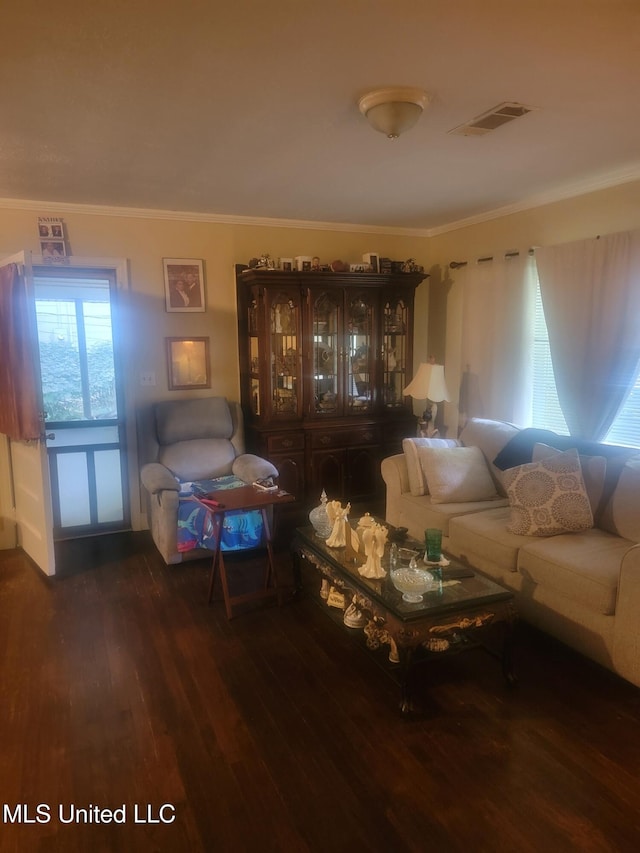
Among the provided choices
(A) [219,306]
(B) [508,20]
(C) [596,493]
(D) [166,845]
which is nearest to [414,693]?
(D) [166,845]

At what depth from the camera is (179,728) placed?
2.21 meters

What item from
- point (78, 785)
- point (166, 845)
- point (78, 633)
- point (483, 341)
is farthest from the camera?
point (483, 341)

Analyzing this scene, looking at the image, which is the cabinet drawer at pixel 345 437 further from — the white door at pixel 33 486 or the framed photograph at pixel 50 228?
the framed photograph at pixel 50 228

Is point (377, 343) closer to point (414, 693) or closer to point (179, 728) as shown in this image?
point (414, 693)

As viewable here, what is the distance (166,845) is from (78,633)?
1.51m

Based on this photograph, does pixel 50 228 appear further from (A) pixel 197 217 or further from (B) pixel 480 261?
(B) pixel 480 261

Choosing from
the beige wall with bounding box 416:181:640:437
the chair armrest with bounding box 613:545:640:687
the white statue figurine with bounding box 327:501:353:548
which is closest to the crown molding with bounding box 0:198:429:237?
the beige wall with bounding box 416:181:640:437

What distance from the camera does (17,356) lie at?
3.53 m

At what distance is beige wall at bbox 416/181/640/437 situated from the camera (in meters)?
3.50

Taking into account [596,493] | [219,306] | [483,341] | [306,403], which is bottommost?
[596,493]

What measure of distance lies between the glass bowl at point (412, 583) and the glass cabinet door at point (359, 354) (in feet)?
8.06

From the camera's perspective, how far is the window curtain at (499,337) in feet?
13.7

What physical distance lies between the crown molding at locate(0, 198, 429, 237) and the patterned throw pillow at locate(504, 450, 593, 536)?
286cm

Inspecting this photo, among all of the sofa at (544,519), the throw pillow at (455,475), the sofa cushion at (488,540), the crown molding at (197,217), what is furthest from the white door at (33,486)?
the sofa cushion at (488,540)
